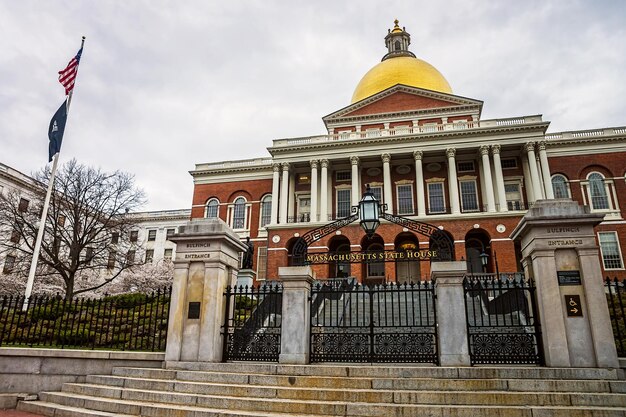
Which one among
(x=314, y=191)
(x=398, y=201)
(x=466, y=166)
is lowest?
(x=398, y=201)

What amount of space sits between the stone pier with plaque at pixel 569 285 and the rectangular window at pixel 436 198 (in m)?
31.7

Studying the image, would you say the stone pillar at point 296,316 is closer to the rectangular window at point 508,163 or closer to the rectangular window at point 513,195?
the rectangular window at point 513,195

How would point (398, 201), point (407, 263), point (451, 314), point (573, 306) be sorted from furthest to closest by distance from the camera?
point (398, 201), point (407, 263), point (451, 314), point (573, 306)

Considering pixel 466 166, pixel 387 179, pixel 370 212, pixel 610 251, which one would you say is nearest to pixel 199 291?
pixel 370 212

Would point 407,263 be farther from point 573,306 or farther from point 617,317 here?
point 573,306

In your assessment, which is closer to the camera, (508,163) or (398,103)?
(508,163)

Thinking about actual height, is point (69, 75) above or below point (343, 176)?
below

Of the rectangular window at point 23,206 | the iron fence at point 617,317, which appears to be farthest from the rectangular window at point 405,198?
the rectangular window at point 23,206

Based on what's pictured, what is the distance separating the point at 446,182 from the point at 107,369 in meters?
35.9

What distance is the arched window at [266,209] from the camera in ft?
147

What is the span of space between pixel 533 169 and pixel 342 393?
3474 centimetres

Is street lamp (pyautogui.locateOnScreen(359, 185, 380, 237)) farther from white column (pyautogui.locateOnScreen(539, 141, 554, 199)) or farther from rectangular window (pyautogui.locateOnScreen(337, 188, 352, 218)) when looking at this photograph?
rectangular window (pyautogui.locateOnScreen(337, 188, 352, 218))

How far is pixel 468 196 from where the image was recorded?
39.4m

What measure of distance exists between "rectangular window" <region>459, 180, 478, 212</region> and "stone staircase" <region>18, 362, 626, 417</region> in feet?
109
